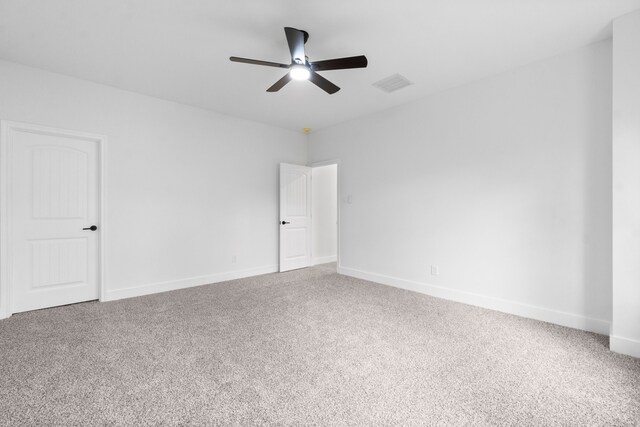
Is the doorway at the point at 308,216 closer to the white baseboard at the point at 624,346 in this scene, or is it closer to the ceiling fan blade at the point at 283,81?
the ceiling fan blade at the point at 283,81

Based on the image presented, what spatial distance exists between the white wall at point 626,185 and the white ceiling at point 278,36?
284mm

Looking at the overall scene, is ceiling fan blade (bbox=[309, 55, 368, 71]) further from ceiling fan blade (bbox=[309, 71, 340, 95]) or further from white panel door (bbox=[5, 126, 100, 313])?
white panel door (bbox=[5, 126, 100, 313])

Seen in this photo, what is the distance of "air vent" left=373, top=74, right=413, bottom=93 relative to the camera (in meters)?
3.47

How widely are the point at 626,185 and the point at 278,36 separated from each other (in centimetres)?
319

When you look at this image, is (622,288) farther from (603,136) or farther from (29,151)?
(29,151)

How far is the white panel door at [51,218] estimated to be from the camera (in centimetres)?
321

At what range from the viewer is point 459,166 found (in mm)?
3695

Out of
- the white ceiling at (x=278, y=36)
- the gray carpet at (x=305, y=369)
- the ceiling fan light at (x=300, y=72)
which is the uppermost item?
the white ceiling at (x=278, y=36)

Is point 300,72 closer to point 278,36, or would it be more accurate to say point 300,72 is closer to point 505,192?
point 278,36

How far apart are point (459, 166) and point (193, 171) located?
12.4 feet

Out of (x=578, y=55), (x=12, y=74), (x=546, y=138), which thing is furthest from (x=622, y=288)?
(x=12, y=74)

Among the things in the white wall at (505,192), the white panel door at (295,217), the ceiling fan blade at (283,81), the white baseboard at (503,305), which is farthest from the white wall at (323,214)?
the ceiling fan blade at (283,81)

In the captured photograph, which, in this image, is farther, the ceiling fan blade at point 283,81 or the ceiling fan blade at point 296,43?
the ceiling fan blade at point 283,81

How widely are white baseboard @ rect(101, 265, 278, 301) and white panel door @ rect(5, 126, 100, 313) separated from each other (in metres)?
0.25
